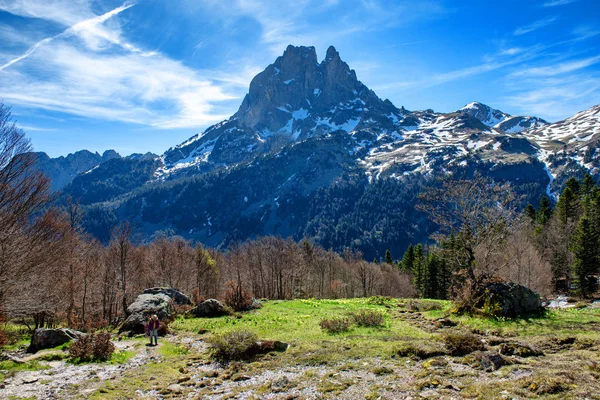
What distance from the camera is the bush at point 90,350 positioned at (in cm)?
1845

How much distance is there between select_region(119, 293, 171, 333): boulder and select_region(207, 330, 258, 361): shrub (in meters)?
13.0

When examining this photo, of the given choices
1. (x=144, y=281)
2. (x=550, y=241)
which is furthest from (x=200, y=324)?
(x=550, y=241)

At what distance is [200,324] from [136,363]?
1193 centimetres

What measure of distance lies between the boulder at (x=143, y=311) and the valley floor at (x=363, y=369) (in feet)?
20.5

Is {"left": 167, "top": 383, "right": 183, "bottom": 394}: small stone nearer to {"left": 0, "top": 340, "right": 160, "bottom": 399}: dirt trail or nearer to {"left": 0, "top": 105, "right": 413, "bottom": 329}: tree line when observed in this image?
{"left": 0, "top": 340, "right": 160, "bottom": 399}: dirt trail

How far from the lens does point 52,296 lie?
2842cm

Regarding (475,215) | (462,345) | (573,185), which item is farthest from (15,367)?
(573,185)

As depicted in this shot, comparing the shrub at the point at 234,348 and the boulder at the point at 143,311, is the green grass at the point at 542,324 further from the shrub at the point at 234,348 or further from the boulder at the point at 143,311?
the boulder at the point at 143,311

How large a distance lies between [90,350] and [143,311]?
36.5ft

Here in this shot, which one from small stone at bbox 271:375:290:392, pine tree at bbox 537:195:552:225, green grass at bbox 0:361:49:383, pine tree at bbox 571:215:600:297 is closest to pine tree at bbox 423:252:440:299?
pine tree at bbox 537:195:552:225

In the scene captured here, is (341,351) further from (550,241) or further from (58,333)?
(550,241)

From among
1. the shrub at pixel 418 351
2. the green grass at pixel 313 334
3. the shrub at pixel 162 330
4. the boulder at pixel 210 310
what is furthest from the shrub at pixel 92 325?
the shrub at pixel 418 351

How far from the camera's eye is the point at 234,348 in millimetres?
18281

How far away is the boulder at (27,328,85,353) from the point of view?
20.4 meters
